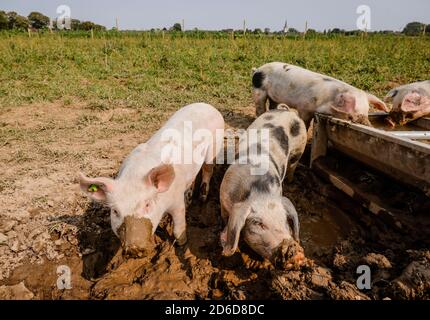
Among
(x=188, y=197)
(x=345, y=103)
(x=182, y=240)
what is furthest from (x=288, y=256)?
(x=345, y=103)

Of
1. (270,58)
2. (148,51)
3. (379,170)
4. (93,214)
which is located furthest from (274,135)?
(148,51)

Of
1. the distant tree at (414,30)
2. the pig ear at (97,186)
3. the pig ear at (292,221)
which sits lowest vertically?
the pig ear at (292,221)

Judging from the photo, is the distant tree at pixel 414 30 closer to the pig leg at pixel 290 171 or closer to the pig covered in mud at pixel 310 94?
the pig covered in mud at pixel 310 94

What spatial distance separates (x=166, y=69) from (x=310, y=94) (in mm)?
6918

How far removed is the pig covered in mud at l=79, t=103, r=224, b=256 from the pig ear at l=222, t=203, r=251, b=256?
0.56m

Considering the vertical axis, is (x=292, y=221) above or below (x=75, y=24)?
below

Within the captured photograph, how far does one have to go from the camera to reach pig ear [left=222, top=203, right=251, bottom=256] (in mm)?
2701

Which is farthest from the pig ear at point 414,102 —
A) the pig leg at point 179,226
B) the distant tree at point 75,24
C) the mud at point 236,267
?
the distant tree at point 75,24

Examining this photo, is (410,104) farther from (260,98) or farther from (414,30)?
(414,30)

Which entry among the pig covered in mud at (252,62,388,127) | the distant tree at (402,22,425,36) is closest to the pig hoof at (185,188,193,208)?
the pig covered in mud at (252,62,388,127)

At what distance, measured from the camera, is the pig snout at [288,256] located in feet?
8.29

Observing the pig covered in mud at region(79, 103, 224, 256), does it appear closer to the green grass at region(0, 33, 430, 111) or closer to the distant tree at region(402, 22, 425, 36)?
the green grass at region(0, 33, 430, 111)

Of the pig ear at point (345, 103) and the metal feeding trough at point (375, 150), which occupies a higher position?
the pig ear at point (345, 103)

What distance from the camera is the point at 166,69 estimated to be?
11.0m
